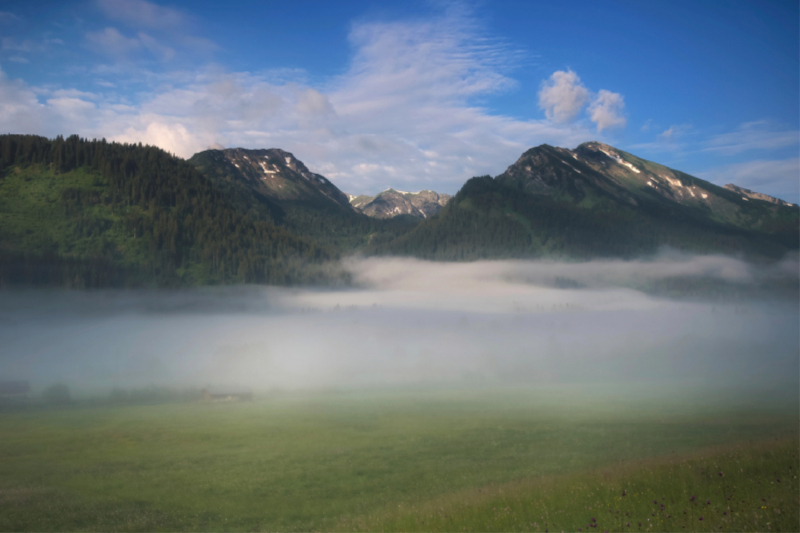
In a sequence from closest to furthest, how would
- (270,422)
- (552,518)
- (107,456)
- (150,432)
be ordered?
(552,518)
(107,456)
(150,432)
(270,422)

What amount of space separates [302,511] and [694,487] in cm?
4158

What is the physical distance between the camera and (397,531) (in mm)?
44000

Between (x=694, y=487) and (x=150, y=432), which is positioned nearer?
(x=694, y=487)

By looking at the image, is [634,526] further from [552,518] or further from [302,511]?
[302,511]

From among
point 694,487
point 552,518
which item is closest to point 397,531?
point 552,518

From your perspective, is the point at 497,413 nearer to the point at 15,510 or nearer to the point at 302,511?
the point at 302,511

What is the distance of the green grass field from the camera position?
39.8 meters

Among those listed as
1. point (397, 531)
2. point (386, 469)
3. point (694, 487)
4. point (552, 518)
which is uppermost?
point (694, 487)

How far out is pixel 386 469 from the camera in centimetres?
8088

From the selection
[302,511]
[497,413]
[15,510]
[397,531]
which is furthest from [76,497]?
[497,413]

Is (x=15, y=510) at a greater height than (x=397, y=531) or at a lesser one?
lesser

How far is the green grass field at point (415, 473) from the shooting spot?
130 feet

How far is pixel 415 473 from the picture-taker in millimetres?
76062

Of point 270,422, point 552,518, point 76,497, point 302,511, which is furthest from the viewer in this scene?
point 270,422
